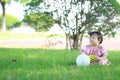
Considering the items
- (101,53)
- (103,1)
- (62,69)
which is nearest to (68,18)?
(103,1)

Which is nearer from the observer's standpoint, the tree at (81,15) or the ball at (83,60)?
the ball at (83,60)

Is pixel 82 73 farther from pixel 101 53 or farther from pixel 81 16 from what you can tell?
pixel 81 16

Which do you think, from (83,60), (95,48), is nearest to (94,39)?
(95,48)

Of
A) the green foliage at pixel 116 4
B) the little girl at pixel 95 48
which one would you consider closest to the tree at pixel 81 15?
the green foliage at pixel 116 4

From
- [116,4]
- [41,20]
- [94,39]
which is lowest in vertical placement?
[94,39]

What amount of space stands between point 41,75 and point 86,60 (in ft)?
5.73

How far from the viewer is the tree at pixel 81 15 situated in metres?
16.8

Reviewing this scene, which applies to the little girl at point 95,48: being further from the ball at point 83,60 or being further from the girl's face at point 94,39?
the ball at point 83,60

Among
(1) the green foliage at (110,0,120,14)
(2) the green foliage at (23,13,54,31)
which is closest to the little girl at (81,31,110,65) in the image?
(1) the green foliage at (110,0,120,14)

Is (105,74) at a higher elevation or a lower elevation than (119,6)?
lower

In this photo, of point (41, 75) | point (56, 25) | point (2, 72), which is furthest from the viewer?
point (56, 25)

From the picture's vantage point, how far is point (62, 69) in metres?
7.09

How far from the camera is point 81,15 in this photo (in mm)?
16875

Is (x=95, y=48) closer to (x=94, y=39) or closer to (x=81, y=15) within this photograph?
(x=94, y=39)
